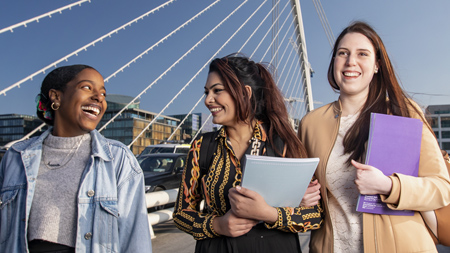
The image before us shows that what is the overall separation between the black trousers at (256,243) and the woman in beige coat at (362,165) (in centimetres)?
19

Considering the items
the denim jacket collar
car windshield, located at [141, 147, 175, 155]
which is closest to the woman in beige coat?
the denim jacket collar

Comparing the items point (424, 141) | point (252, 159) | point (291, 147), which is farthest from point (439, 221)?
point (252, 159)

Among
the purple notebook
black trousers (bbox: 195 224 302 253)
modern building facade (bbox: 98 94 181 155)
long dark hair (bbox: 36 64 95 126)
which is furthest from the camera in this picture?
modern building facade (bbox: 98 94 181 155)

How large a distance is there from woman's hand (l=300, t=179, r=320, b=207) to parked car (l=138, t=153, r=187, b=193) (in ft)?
19.2

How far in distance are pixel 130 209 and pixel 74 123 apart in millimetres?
513

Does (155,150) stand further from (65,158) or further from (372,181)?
(372,181)

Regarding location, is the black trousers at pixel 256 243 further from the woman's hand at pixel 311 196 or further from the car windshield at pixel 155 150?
the car windshield at pixel 155 150

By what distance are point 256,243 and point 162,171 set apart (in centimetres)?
664

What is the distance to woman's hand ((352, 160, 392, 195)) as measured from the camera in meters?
1.46

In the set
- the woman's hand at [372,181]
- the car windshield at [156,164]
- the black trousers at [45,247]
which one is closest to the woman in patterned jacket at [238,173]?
the woman's hand at [372,181]

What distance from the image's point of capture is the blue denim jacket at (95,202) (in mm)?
1526

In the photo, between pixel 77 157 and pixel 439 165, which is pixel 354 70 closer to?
pixel 439 165

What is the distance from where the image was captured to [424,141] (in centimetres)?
156

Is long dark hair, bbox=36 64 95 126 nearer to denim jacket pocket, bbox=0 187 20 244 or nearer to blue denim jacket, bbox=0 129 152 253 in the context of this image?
blue denim jacket, bbox=0 129 152 253
